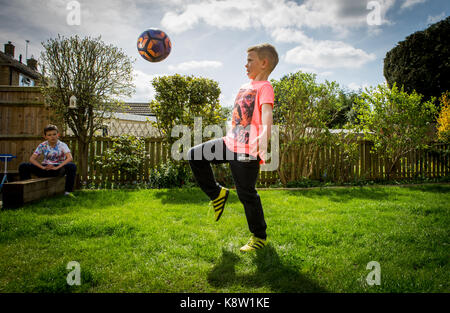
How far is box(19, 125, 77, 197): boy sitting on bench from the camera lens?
488cm

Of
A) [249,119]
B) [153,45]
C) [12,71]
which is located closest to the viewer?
[249,119]

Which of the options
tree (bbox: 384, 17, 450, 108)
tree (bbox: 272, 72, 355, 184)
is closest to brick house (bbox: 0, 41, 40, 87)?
tree (bbox: 272, 72, 355, 184)

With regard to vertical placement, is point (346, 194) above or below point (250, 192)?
below

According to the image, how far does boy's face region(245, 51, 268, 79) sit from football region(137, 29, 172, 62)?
2.44 meters

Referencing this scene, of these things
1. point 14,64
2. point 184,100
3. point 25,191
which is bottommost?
point 25,191

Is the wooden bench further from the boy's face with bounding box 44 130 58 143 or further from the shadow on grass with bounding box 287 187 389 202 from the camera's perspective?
the shadow on grass with bounding box 287 187 389 202

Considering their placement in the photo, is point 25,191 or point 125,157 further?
point 125,157

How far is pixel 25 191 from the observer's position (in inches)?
154

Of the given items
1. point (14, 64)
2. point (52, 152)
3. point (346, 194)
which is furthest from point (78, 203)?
point (14, 64)

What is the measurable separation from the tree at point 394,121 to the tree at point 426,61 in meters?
9.47

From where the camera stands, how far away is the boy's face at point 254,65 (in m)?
2.44

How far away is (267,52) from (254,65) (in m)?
0.17

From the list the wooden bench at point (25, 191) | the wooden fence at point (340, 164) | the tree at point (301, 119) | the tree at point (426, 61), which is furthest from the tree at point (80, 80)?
the tree at point (426, 61)

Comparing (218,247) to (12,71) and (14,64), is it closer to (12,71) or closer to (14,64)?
(14,64)
